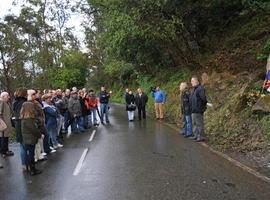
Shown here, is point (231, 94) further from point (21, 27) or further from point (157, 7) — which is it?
point (21, 27)

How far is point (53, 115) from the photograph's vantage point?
1316cm

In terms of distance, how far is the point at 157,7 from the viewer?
69.4 ft

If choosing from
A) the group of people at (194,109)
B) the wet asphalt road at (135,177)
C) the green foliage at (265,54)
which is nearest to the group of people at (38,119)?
the wet asphalt road at (135,177)

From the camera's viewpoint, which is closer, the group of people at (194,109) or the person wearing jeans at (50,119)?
the person wearing jeans at (50,119)

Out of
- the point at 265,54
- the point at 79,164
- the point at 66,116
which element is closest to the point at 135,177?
the point at 79,164

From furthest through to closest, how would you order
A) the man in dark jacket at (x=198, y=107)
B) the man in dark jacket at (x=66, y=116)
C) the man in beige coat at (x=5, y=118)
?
the man in dark jacket at (x=66, y=116) < the man in dark jacket at (x=198, y=107) < the man in beige coat at (x=5, y=118)

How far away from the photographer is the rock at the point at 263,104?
12.4 m

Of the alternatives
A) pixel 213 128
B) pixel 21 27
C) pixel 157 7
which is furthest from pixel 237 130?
pixel 21 27

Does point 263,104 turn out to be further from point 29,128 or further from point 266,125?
point 29,128

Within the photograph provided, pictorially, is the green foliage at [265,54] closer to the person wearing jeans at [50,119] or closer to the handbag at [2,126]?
the person wearing jeans at [50,119]

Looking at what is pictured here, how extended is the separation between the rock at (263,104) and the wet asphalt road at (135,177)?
210 cm

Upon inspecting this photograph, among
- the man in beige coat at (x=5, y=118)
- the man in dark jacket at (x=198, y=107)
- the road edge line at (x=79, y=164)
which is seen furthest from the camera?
the man in dark jacket at (x=198, y=107)

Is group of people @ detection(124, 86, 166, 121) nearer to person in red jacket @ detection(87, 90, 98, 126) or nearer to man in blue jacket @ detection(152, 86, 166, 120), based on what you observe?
man in blue jacket @ detection(152, 86, 166, 120)

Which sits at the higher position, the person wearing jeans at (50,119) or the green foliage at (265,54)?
the green foliage at (265,54)
